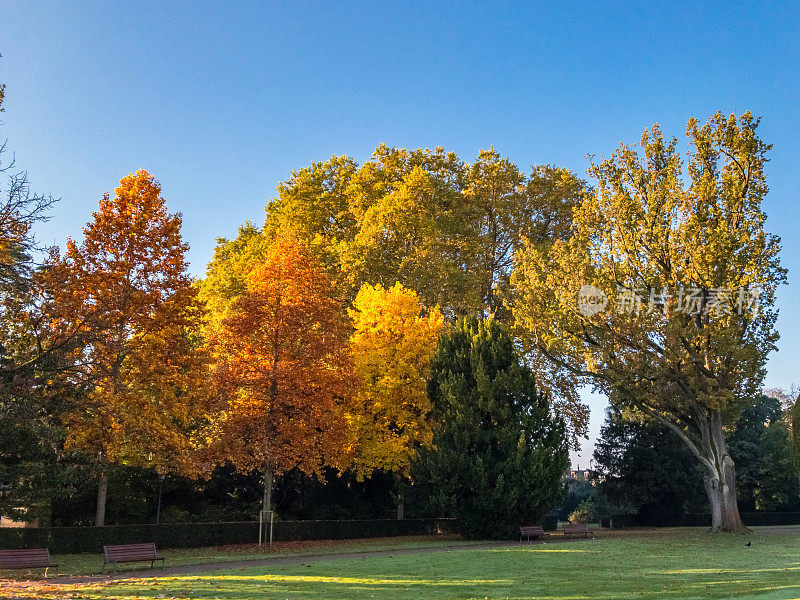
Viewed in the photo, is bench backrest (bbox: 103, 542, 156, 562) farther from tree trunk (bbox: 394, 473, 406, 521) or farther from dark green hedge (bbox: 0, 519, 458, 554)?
tree trunk (bbox: 394, 473, 406, 521)

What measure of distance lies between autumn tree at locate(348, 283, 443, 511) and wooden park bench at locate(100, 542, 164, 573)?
563 inches

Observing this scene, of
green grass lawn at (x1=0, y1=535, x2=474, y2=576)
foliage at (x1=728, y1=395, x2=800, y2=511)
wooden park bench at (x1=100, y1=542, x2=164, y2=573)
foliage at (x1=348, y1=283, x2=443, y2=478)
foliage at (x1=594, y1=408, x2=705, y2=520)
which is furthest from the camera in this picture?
foliage at (x1=728, y1=395, x2=800, y2=511)

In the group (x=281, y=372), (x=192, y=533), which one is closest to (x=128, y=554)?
(x=192, y=533)

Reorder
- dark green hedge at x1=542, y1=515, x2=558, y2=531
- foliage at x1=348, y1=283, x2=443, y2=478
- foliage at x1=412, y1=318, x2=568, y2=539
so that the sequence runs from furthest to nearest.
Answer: dark green hedge at x1=542, y1=515, x2=558, y2=531 → foliage at x1=348, y1=283, x2=443, y2=478 → foliage at x1=412, y1=318, x2=568, y2=539

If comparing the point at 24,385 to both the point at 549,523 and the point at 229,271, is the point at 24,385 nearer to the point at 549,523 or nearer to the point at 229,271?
the point at 229,271

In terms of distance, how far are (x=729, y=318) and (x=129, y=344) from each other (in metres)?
26.8

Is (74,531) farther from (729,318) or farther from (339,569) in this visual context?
(729,318)

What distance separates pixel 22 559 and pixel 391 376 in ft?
64.1

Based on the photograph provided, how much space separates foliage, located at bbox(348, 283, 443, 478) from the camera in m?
33.7

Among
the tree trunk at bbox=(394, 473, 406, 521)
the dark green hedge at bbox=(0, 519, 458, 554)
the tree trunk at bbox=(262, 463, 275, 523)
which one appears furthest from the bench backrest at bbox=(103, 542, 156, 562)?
the tree trunk at bbox=(394, 473, 406, 521)

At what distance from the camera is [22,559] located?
59.2 ft

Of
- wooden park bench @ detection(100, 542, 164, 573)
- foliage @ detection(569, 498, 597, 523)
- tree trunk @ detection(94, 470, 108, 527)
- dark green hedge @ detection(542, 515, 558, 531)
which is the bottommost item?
foliage @ detection(569, 498, 597, 523)

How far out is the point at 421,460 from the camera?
107ft

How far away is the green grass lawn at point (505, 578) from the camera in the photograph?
14.1 metres
